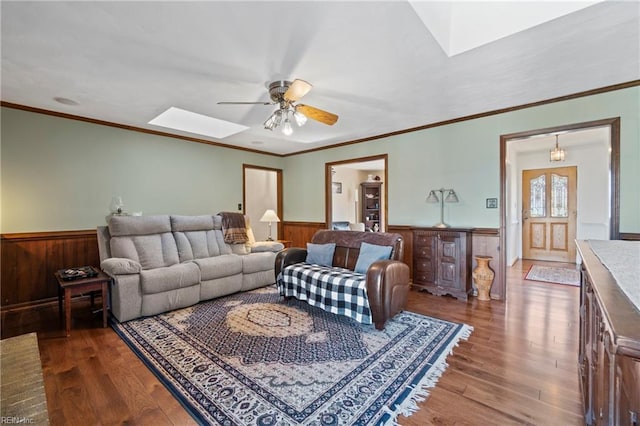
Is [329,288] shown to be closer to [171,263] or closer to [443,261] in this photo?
[443,261]

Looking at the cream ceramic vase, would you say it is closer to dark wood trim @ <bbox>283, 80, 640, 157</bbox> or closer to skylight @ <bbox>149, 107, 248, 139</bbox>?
dark wood trim @ <bbox>283, 80, 640, 157</bbox>

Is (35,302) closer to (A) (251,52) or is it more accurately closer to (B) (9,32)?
(B) (9,32)

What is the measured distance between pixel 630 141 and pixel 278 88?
356 cm

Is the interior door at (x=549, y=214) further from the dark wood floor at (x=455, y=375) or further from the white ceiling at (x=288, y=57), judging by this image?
the white ceiling at (x=288, y=57)

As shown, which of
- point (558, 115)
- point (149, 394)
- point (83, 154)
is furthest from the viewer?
point (83, 154)

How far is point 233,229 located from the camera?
4465mm

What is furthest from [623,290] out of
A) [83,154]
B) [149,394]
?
[83,154]

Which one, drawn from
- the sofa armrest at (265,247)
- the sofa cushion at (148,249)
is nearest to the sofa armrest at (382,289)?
the sofa armrest at (265,247)

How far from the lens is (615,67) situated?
2.58 meters

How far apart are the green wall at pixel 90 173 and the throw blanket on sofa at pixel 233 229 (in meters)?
0.87

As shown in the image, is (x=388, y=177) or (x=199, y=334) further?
(x=388, y=177)

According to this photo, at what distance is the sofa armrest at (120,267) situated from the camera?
116 inches

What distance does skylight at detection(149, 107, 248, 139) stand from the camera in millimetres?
4070

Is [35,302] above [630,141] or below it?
below
